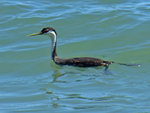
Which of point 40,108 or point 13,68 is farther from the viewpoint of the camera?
point 13,68

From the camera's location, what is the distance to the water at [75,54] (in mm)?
9484

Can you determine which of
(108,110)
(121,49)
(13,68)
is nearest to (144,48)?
(121,49)

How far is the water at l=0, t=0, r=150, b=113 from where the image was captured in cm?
948

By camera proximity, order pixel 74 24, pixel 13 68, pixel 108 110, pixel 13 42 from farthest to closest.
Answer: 1. pixel 74 24
2. pixel 13 42
3. pixel 13 68
4. pixel 108 110

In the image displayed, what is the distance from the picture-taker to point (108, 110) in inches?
347

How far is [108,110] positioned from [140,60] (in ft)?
12.8

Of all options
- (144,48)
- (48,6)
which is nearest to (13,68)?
(144,48)

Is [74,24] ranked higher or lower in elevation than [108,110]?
higher

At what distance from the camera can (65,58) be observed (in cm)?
1286

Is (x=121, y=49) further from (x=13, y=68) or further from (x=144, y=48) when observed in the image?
(x=13, y=68)

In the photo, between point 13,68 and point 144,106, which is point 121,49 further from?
point 144,106

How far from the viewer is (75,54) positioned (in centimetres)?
1327

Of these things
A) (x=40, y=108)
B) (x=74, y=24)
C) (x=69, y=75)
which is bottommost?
(x=40, y=108)

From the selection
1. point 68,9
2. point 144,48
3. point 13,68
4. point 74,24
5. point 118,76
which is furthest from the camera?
point 68,9
